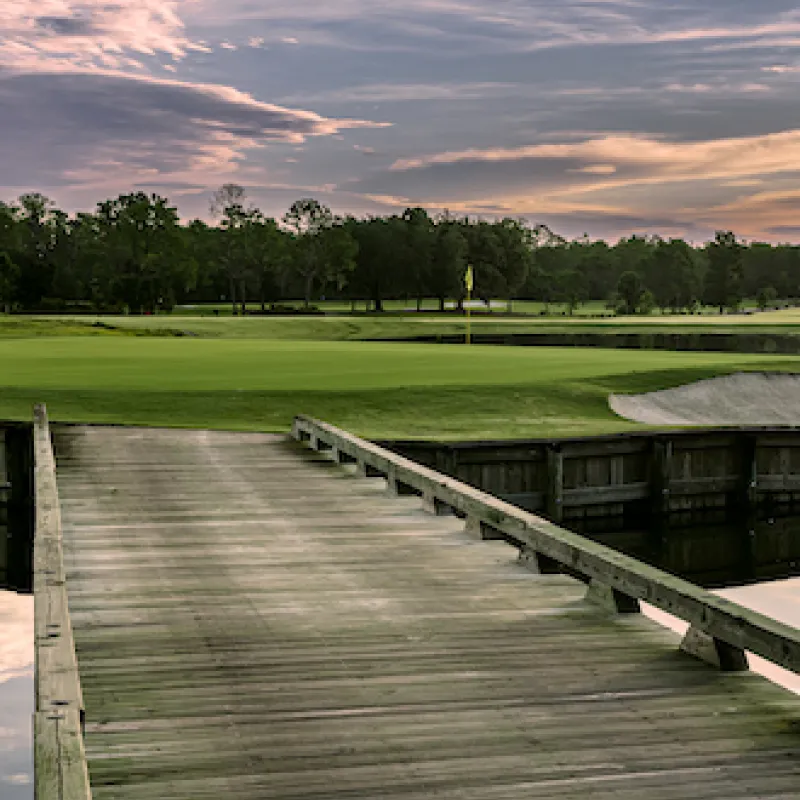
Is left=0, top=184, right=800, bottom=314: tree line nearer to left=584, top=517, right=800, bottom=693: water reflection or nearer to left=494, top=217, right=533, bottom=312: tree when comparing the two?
left=494, top=217, right=533, bottom=312: tree

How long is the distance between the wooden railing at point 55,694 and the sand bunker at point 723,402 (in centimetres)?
2146

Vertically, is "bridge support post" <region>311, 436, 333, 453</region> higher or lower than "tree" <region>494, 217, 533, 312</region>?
lower

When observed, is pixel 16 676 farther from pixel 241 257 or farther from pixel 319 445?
pixel 241 257

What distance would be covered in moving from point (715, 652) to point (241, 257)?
137 m

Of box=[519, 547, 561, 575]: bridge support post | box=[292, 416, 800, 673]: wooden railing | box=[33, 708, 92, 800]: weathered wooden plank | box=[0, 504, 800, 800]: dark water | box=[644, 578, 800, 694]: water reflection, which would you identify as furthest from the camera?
box=[644, 578, 800, 694]: water reflection

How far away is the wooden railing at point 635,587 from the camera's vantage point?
7.04m

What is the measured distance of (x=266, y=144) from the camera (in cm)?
10981

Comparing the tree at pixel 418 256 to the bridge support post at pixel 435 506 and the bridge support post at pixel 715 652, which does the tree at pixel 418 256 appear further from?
the bridge support post at pixel 715 652

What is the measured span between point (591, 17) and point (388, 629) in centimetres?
7539

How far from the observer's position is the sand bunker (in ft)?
97.7

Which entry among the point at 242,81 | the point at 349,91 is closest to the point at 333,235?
the point at 349,91

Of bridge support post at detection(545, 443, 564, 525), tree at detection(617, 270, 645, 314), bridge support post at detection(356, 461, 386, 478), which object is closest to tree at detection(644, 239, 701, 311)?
tree at detection(617, 270, 645, 314)

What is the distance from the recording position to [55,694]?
5.79 m

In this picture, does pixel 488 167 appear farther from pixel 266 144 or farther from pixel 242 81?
pixel 242 81
